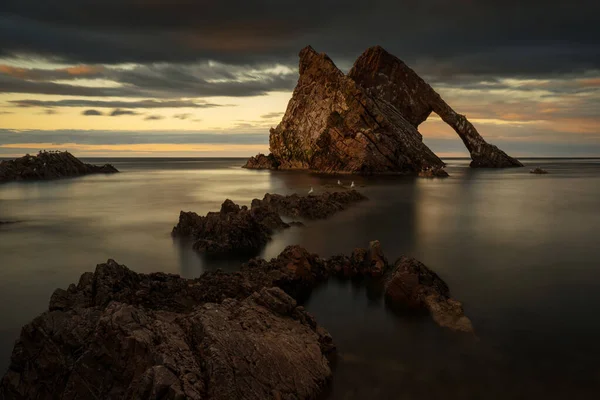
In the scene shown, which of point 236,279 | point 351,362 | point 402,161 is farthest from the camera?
point 402,161

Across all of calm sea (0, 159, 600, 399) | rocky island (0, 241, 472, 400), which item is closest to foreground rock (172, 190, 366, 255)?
calm sea (0, 159, 600, 399)

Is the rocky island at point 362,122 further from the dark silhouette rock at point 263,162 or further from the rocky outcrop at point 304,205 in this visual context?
the rocky outcrop at point 304,205

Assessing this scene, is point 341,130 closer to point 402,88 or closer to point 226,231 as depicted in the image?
point 402,88

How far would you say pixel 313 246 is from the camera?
20938mm

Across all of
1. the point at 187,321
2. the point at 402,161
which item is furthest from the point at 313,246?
the point at 402,161

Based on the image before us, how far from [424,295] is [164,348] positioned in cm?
785

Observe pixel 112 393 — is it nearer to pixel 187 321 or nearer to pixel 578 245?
pixel 187 321

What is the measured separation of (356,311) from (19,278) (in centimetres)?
1221

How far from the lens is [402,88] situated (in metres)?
101

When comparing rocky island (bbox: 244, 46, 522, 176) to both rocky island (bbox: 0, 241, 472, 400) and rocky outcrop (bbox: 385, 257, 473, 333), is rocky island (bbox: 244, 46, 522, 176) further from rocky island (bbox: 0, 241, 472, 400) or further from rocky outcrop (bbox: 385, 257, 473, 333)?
rocky island (bbox: 0, 241, 472, 400)

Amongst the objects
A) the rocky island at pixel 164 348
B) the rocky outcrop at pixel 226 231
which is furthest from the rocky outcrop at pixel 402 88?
the rocky island at pixel 164 348

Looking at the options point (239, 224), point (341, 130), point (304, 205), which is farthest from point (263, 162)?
point (239, 224)

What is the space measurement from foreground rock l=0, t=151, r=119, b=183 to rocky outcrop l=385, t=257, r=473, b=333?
212 feet

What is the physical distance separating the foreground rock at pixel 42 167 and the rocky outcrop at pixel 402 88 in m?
60.3
